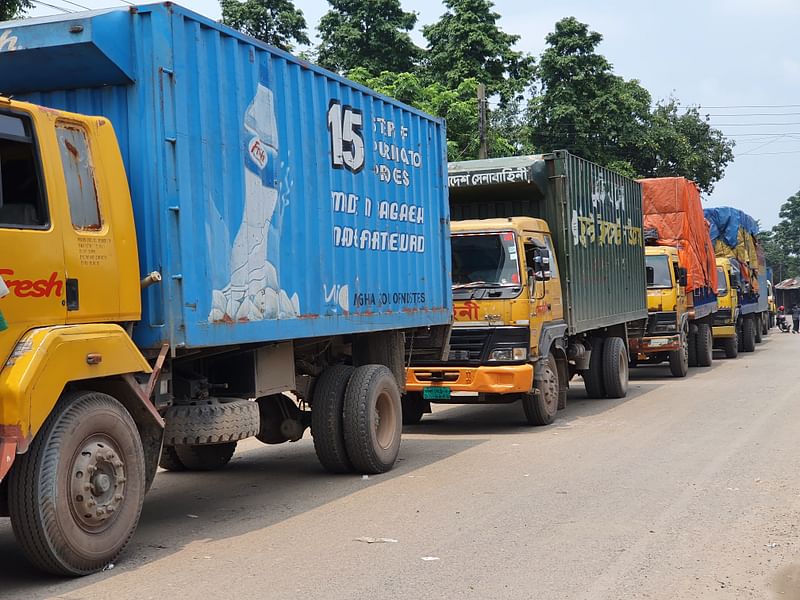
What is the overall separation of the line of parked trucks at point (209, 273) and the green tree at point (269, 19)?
75.1 feet

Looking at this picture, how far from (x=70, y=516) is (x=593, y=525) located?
337 cm

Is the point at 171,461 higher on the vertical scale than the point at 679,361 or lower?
lower

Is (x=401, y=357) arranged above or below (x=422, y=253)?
below

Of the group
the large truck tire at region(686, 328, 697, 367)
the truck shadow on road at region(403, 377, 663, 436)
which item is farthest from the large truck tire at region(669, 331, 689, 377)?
the truck shadow on road at region(403, 377, 663, 436)

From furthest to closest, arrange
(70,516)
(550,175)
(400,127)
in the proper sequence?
(550,175), (400,127), (70,516)

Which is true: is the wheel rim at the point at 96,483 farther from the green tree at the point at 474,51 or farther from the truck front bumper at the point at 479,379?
the green tree at the point at 474,51

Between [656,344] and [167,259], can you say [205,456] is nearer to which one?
[167,259]

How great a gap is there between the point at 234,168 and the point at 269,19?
91.2ft

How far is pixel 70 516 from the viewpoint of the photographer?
558 cm

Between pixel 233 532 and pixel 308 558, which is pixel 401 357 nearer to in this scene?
pixel 233 532

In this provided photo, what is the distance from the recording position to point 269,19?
33406 mm

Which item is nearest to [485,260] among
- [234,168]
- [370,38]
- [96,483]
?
[234,168]

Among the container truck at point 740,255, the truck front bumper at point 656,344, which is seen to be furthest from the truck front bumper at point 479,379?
the container truck at point 740,255

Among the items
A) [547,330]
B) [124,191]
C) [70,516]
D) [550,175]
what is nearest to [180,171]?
[124,191]
